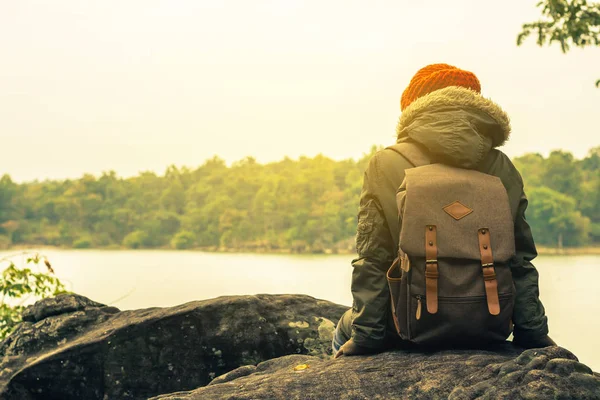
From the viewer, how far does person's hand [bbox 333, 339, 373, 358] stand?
3.46m

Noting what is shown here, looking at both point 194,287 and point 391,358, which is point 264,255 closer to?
point 194,287

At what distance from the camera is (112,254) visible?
82125 millimetres

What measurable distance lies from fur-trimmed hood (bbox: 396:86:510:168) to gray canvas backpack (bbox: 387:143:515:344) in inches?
4.8

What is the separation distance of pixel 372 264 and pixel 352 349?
22.4 inches

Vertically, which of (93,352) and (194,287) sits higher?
(93,352)

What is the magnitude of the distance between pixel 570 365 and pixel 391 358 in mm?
877

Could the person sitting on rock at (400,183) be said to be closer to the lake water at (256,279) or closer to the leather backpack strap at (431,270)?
the leather backpack strap at (431,270)

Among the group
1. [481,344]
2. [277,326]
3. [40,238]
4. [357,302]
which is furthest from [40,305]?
[40,238]

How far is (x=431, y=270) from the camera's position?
301 cm

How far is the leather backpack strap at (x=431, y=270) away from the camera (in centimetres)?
300

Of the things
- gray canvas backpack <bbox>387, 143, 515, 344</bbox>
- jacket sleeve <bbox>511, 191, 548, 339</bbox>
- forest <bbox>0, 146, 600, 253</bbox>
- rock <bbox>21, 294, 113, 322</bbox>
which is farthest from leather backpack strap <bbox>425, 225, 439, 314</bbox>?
forest <bbox>0, 146, 600, 253</bbox>

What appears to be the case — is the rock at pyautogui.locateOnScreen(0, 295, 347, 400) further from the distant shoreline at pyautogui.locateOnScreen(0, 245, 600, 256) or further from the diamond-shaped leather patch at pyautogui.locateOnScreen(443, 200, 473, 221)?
the distant shoreline at pyautogui.locateOnScreen(0, 245, 600, 256)

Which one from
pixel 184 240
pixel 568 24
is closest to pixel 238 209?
pixel 184 240

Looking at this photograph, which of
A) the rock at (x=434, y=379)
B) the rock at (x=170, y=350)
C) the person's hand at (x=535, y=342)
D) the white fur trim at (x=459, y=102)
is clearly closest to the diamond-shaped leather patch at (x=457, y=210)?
the white fur trim at (x=459, y=102)
